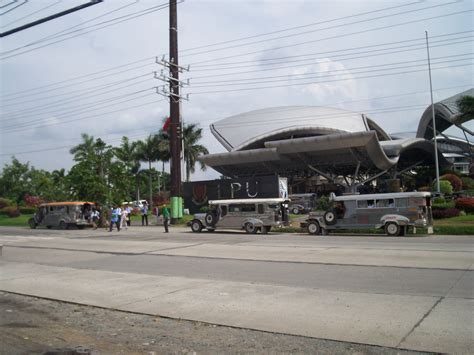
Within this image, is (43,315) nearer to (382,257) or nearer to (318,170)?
(382,257)

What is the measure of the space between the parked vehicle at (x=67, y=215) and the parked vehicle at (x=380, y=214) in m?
18.6

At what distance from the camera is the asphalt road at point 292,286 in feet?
22.4

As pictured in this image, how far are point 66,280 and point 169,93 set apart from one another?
28491 millimetres

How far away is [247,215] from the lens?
27.0 m

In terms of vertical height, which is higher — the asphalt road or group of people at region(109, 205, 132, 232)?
group of people at region(109, 205, 132, 232)

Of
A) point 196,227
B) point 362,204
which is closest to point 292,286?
point 362,204

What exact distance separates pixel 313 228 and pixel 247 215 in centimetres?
398

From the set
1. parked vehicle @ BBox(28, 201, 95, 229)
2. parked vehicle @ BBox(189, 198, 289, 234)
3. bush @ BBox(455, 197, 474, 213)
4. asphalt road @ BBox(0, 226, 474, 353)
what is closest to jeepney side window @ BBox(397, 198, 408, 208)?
asphalt road @ BBox(0, 226, 474, 353)

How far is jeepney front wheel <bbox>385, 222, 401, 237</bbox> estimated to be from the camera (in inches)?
898

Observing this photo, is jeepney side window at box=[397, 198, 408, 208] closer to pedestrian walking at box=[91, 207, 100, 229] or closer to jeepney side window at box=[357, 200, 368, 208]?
jeepney side window at box=[357, 200, 368, 208]

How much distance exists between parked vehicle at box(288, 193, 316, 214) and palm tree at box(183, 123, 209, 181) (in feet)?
77.1

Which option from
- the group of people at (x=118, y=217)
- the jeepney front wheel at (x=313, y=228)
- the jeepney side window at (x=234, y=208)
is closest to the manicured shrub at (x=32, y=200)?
the group of people at (x=118, y=217)

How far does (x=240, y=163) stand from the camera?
68.9 m

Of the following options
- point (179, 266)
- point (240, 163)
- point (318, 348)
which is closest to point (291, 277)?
point (179, 266)
